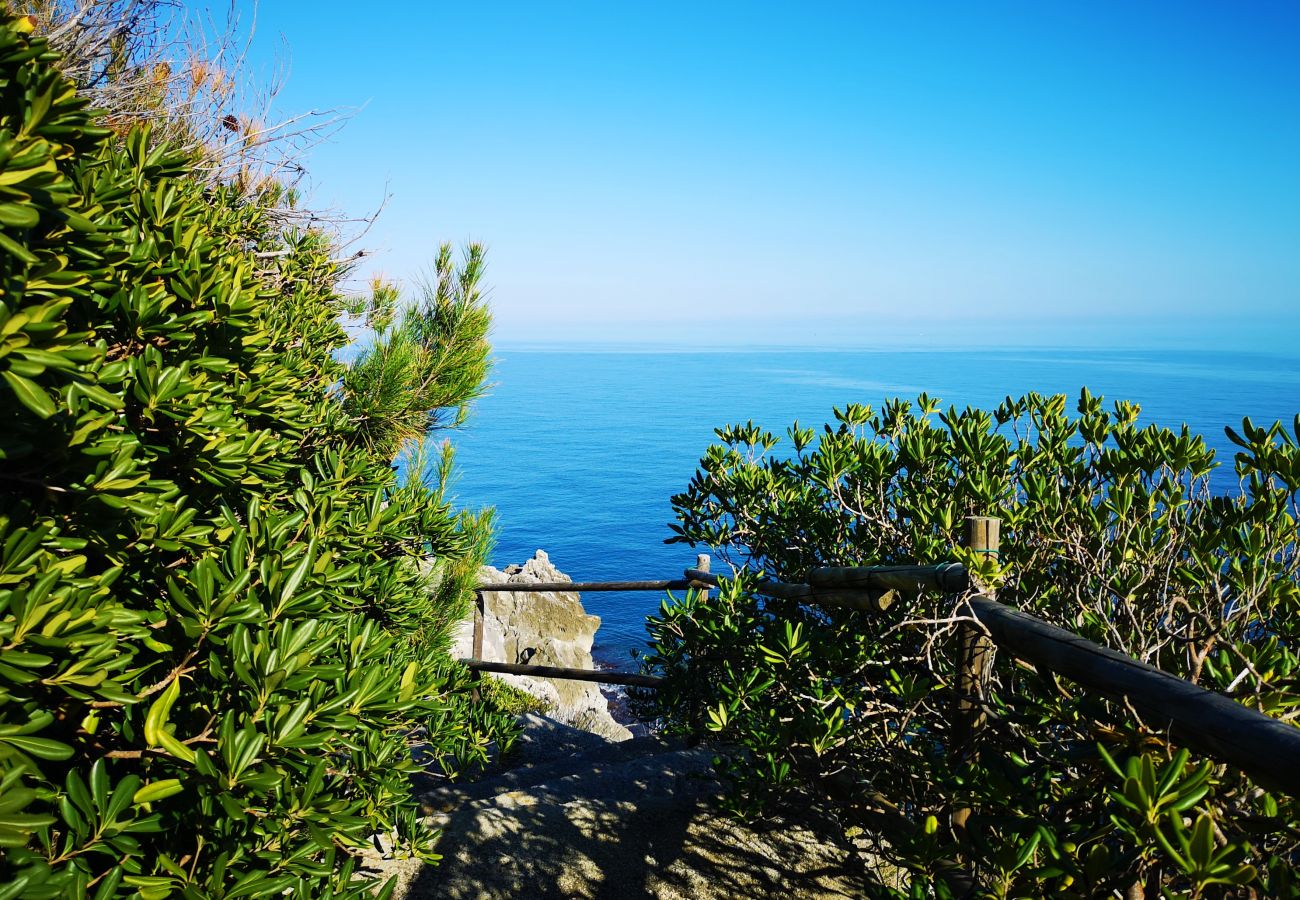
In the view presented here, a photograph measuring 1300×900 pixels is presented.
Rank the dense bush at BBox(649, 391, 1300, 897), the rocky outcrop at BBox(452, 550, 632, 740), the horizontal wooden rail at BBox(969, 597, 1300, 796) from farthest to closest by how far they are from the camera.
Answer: the rocky outcrop at BBox(452, 550, 632, 740) → the dense bush at BBox(649, 391, 1300, 897) → the horizontal wooden rail at BBox(969, 597, 1300, 796)

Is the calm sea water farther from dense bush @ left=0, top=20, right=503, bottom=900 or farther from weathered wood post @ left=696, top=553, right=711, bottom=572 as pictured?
dense bush @ left=0, top=20, right=503, bottom=900

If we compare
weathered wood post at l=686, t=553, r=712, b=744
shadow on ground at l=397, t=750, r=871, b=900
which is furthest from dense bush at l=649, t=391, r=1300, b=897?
shadow on ground at l=397, t=750, r=871, b=900

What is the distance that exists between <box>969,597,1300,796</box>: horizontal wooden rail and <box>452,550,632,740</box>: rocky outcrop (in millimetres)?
11653

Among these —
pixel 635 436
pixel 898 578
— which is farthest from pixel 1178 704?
pixel 635 436

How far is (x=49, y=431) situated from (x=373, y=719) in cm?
81

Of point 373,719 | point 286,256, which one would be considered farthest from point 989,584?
point 286,256

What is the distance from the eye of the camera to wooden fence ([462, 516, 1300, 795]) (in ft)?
3.30

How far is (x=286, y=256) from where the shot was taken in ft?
13.5

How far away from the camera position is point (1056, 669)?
1.47 metres

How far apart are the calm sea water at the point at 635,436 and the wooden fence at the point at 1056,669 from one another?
3190 mm

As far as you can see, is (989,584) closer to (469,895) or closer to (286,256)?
(469,895)

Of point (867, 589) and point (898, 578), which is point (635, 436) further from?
point (898, 578)

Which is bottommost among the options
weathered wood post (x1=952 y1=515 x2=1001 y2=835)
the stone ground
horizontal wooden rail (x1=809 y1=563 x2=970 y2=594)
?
the stone ground

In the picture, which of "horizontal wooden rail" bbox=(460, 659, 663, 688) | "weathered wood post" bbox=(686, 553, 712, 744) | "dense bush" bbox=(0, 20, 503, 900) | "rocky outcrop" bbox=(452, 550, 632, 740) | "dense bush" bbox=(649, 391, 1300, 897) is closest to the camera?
"dense bush" bbox=(0, 20, 503, 900)
